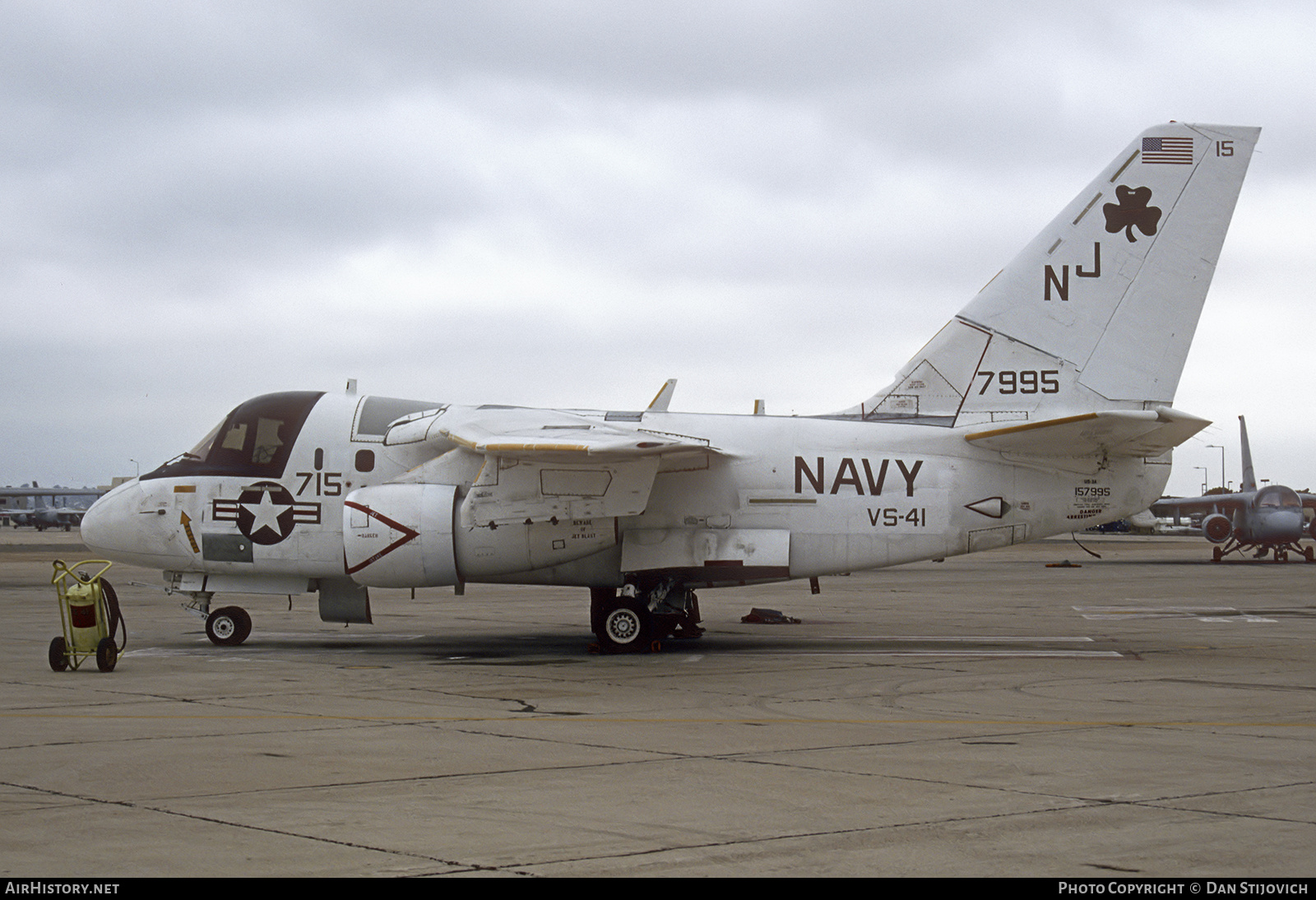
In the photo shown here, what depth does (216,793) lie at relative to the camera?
7.43 meters

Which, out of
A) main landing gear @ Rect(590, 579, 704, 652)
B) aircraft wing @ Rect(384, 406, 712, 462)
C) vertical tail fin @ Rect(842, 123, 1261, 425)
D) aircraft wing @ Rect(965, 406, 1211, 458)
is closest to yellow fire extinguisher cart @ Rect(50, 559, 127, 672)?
aircraft wing @ Rect(384, 406, 712, 462)

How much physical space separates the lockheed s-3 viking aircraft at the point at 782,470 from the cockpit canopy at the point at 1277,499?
3796 centimetres

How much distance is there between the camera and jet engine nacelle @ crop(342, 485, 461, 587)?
16094 mm

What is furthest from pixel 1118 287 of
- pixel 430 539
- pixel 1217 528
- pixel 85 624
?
pixel 1217 528

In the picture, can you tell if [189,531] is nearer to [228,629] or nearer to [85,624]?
[228,629]

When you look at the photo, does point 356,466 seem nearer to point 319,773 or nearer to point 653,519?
point 653,519

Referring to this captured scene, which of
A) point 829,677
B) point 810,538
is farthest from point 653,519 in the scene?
point 829,677

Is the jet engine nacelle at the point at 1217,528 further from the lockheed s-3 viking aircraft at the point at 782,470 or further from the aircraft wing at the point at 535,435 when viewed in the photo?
the aircraft wing at the point at 535,435

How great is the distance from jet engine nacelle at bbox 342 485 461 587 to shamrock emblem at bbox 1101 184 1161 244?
386 inches

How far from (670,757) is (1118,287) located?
11.3 metres

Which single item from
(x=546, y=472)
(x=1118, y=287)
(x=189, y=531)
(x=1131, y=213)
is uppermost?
(x=1131, y=213)

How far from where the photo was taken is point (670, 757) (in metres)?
8.79

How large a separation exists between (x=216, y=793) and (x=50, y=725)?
354cm

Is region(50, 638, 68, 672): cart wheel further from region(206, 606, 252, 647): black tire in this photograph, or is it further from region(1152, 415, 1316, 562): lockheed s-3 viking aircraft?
region(1152, 415, 1316, 562): lockheed s-3 viking aircraft
